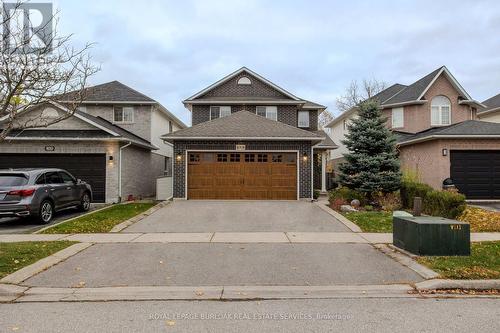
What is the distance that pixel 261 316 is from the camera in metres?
4.89

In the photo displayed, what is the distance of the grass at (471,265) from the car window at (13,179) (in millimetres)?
11515

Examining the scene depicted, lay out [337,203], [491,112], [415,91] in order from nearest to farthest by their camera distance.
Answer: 1. [337,203]
2. [415,91]
3. [491,112]

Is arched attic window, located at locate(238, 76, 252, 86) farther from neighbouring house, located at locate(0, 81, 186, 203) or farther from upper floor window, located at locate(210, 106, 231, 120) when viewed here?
neighbouring house, located at locate(0, 81, 186, 203)

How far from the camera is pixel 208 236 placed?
33.4ft

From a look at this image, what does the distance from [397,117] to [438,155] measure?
7805 mm

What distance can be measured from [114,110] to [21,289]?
19.5m

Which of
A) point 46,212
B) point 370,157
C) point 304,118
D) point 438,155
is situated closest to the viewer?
point 46,212

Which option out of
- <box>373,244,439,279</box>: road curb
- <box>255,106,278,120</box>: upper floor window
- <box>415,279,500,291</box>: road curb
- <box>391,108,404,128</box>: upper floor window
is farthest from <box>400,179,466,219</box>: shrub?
<box>255,106,278,120</box>: upper floor window

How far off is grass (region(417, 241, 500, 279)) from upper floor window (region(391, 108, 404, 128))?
1855 cm

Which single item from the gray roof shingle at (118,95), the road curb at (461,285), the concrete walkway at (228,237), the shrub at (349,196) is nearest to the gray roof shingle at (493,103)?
the shrub at (349,196)

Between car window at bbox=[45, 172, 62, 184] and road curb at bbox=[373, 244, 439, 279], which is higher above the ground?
car window at bbox=[45, 172, 62, 184]

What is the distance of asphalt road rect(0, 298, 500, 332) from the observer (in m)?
4.48

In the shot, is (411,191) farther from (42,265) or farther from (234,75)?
(234,75)

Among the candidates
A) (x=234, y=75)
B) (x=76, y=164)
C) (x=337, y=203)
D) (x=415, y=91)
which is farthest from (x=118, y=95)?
(x=415, y=91)
